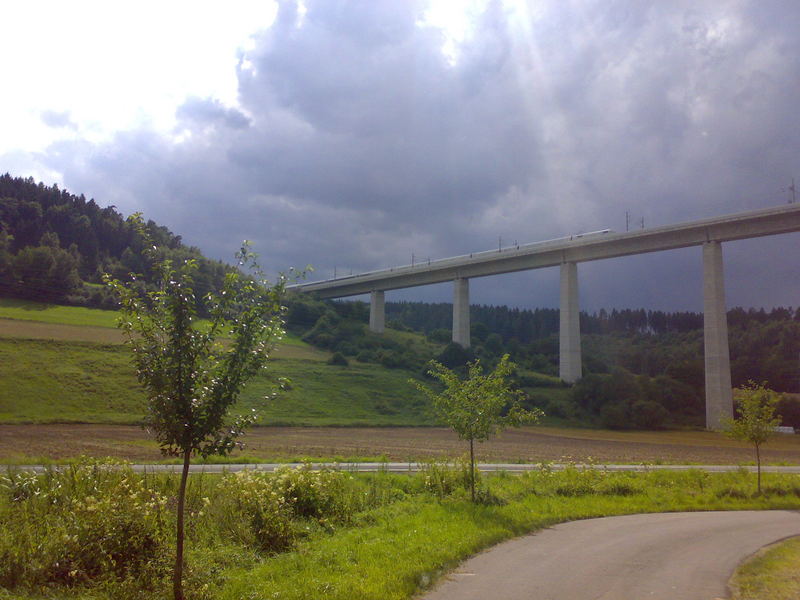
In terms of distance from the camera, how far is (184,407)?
8.25m

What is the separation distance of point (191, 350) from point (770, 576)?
11.0 m

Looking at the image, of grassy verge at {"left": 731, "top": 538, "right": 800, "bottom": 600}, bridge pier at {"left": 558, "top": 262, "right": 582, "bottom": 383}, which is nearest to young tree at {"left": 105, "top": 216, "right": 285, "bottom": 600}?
grassy verge at {"left": 731, "top": 538, "right": 800, "bottom": 600}

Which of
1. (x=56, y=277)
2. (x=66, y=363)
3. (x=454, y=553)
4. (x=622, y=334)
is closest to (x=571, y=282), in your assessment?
(x=622, y=334)

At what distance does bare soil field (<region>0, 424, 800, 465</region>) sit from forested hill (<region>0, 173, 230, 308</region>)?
130 ft

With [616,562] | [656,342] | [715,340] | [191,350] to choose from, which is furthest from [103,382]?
[656,342]

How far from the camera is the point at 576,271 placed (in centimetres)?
7662

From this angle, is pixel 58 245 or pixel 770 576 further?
pixel 58 245

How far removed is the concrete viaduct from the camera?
58.7 m

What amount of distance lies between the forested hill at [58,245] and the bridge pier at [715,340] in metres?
60.8

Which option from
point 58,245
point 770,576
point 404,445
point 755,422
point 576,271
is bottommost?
point 404,445

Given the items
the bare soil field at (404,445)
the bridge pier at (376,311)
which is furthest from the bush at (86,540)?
the bridge pier at (376,311)

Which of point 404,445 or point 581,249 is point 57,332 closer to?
point 404,445

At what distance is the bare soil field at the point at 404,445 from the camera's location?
32500mm

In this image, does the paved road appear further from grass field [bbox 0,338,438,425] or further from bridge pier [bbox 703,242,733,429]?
bridge pier [bbox 703,242,733,429]
